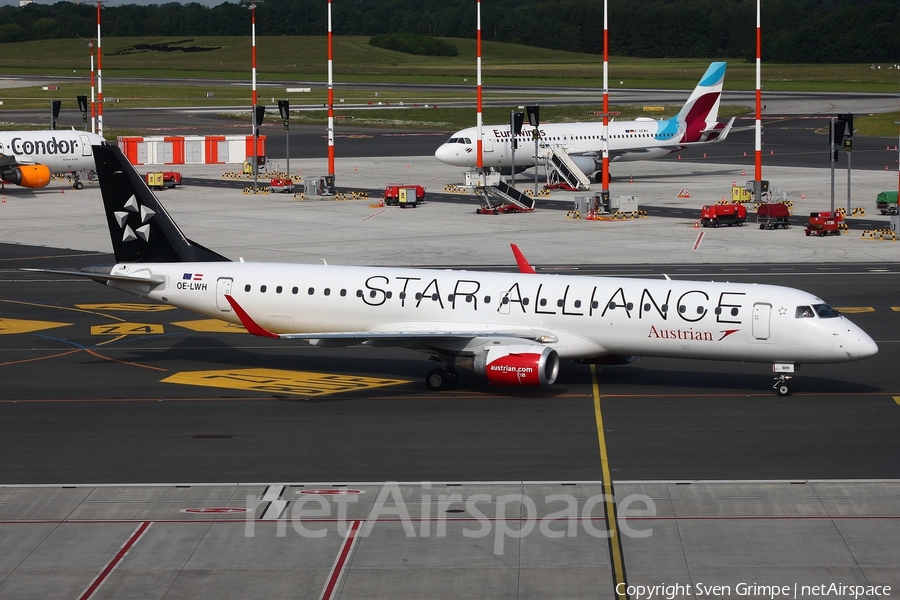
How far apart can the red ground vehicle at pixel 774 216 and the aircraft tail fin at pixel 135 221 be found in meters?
42.3

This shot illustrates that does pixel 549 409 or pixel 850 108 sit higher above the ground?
pixel 850 108

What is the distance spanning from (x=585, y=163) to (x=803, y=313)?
208 feet

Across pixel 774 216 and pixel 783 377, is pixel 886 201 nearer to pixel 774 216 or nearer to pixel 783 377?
pixel 774 216

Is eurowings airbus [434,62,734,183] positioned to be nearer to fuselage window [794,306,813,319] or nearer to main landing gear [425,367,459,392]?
main landing gear [425,367,459,392]

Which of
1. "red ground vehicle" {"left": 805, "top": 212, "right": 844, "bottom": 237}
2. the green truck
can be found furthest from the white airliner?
the green truck

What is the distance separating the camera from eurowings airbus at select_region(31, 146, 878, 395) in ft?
117

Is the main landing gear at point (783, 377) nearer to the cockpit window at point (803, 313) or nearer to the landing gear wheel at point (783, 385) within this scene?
the landing gear wheel at point (783, 385)

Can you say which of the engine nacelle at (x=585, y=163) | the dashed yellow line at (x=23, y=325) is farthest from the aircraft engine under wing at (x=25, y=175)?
the dashed yellow line at (x=23, y=325)

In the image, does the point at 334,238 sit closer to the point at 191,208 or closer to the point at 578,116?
the point at 191,208

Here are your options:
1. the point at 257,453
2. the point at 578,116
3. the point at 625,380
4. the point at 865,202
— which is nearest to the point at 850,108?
the point at 578,116

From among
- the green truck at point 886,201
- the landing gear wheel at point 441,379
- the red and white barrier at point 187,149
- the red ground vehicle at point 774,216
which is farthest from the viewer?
the red and white barrier at point 187,149

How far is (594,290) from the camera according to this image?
37438 millimetres

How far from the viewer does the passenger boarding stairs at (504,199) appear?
279 ft

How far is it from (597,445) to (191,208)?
2416 inches
